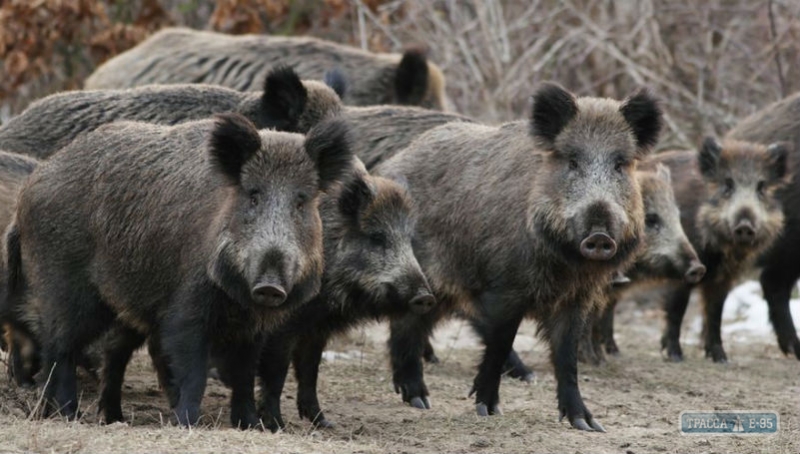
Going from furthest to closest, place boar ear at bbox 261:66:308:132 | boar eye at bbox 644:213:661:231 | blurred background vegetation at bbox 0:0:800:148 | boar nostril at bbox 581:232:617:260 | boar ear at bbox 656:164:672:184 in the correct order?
blurred background vegetation at bbox 0:0:800:148
boar ear at bbox 656:164:672:184
boar eye at bbox 644:213:661:231
boar ear at bbox 261:66:308:132
boar nostril at bbox 581:232:617:260

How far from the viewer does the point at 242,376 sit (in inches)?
247

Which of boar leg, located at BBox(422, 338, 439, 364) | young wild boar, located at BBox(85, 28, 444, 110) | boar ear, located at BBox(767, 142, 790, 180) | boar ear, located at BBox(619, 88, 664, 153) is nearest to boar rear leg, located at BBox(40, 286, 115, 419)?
boar ear, located at BBox(619, 88, 664, 153)

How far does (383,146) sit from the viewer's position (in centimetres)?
871

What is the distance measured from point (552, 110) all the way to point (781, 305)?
432cm

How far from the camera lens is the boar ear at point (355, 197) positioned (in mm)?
6754

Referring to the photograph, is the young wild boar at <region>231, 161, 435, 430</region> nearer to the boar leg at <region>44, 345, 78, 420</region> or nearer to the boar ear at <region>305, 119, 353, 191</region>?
the boar ear at <region>305, 119, 353, 191</region>

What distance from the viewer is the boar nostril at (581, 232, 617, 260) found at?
656 cm

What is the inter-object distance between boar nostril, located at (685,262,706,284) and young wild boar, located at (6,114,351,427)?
351 cm

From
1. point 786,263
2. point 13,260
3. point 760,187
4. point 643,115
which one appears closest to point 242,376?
point 13,260

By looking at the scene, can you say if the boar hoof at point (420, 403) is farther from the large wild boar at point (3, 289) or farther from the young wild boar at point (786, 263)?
the young wild boar at point (786, 263)

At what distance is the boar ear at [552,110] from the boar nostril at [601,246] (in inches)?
26.1

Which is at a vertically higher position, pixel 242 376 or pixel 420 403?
pixel 242 376

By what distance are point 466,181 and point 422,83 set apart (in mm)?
3553

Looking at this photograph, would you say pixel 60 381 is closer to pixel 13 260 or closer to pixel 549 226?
pixel 13 260
